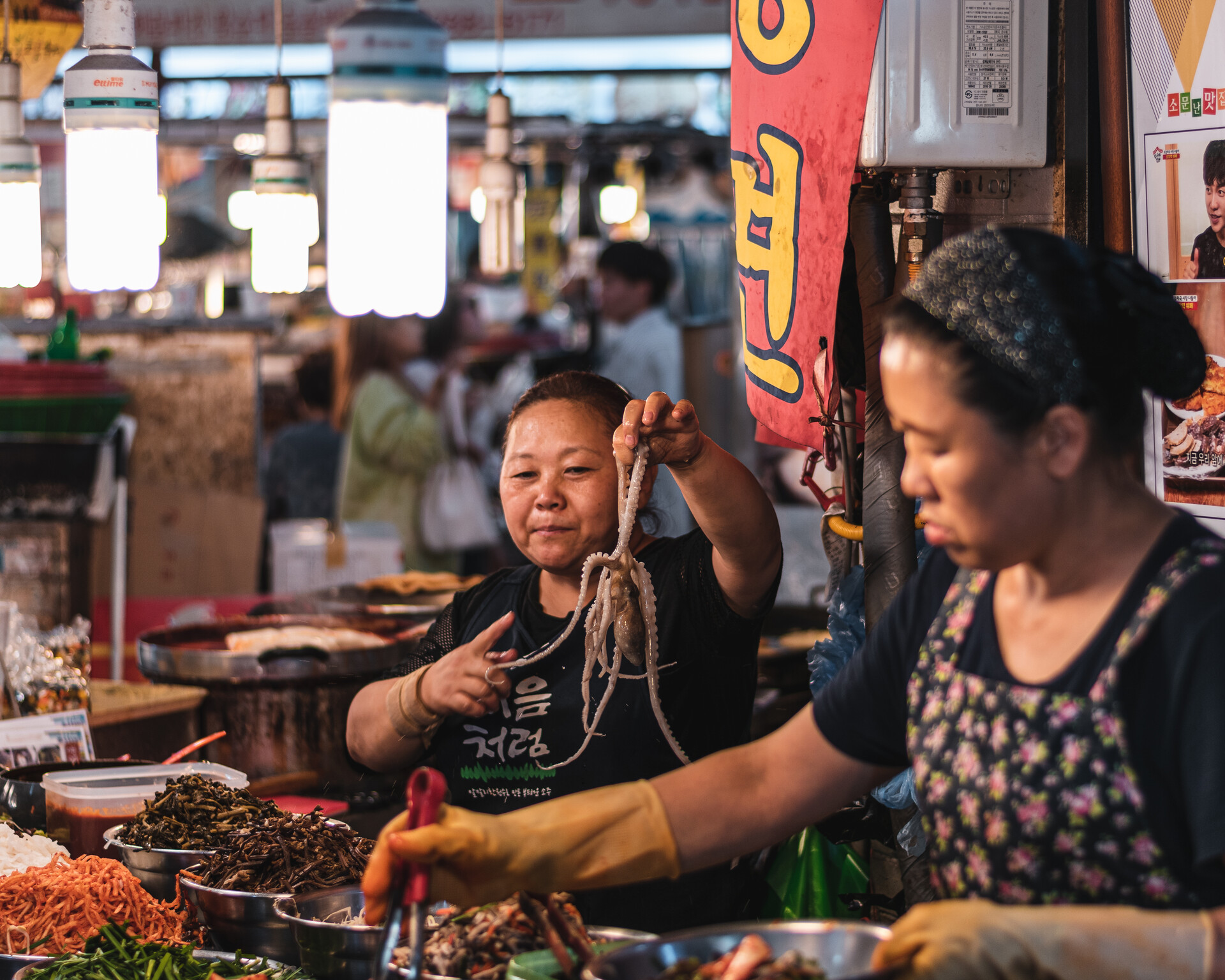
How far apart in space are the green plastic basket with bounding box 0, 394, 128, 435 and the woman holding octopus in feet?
11.0

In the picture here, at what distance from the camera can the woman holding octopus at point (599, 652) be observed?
7.72 feet

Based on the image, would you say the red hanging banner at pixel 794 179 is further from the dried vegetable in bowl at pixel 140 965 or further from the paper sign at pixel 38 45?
the paper sign at pixel 38 45

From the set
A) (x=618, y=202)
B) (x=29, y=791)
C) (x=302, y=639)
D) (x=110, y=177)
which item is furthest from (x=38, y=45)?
(x=618, y=202)

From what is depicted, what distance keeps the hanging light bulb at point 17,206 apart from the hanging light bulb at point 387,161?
198cm

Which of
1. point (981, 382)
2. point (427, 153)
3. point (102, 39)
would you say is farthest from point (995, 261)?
point (102, 39)

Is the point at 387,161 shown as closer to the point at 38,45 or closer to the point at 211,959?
the point at 211,959

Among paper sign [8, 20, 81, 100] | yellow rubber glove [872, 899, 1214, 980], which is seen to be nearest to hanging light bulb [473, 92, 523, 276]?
paper sign [8, 20, 81, 100]

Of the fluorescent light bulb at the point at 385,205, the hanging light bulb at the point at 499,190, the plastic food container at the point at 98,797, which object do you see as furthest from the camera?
the hanging light bulb at the point at 499,190

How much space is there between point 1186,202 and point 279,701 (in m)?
2.69

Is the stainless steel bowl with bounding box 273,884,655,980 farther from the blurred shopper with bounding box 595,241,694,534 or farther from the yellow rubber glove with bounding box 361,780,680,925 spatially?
the blurred shopper with bounding box 595,241,694,534

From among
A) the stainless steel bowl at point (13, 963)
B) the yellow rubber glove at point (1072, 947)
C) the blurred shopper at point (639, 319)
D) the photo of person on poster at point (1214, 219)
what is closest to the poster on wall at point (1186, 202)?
the photo of person on poster at point (1214, 219)

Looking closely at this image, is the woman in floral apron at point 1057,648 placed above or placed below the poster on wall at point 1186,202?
below

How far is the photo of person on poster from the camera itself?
2.10 m

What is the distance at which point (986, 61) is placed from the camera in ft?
7.63
